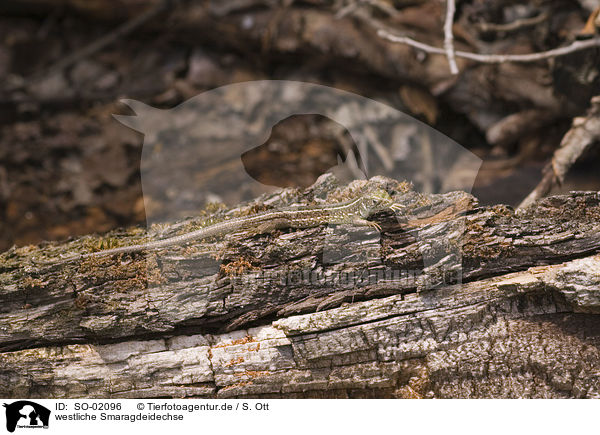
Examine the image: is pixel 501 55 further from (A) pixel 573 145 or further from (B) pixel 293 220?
(B) pixel 293 220

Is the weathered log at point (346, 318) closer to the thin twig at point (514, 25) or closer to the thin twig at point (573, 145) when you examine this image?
the thin twig at point (573, 145)

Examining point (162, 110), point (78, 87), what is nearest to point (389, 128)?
point (162, 110)

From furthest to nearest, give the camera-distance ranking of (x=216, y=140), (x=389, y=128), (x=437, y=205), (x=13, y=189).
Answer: (x=13, y=189) → (x=216, y=140) → (x=389, y=128) → (x=437, y=205)

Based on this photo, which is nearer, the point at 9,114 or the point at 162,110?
the point at 162,110

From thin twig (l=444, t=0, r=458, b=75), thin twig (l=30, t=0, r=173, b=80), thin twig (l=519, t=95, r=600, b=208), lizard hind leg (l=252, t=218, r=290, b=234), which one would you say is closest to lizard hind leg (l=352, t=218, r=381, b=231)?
lizard hind leg (l=252, t=218, r=290, b=234)

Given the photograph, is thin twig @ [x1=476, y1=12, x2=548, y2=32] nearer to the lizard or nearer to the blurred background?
the blurred background

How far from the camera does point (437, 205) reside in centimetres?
137

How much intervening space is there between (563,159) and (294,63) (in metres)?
1.25

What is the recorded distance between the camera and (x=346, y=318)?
1.28 m

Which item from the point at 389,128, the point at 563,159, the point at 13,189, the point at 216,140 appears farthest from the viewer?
the point at 13,189
